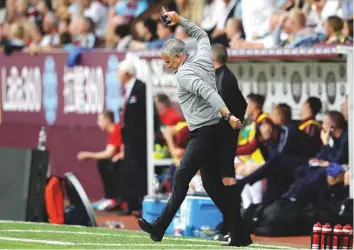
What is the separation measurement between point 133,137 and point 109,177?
1174 mm

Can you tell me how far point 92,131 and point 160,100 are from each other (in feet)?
11.5

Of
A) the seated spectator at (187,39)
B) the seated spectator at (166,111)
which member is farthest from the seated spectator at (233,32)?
the seated spectator at (166,111)

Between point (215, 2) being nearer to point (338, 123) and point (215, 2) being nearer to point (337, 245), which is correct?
point (338, 123)

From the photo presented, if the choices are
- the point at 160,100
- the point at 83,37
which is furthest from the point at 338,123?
the point at 83,37

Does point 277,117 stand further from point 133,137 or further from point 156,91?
point 133,137

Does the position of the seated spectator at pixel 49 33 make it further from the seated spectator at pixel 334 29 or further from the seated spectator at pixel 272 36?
the seated spectator at pixel 334 29

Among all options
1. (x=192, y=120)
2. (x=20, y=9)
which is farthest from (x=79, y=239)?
(x=20, y=9)

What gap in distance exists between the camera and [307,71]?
1812 cm

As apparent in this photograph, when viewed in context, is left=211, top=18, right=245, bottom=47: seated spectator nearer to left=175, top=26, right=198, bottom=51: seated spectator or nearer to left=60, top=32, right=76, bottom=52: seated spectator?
left=175, top=26, right=198, bottom=51: seated spectator

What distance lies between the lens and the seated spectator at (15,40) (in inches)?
982

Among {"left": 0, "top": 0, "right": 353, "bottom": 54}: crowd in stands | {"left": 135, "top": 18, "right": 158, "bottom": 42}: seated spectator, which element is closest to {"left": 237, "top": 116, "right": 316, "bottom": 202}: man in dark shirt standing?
{"left": 0, "top": 0, "right": 353, "bottom": 54}: crowd in stands

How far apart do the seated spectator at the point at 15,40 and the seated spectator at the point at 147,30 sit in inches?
129

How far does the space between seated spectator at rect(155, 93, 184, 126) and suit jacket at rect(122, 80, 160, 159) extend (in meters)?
1.14

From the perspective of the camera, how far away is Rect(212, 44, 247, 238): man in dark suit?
13.9 metres
